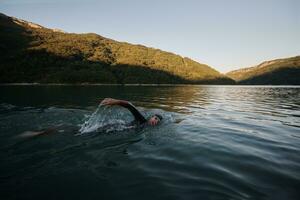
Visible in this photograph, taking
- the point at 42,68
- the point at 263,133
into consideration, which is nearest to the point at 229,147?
the point at 263,133

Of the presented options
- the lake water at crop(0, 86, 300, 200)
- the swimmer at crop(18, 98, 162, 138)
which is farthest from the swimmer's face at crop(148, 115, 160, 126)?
the lake water at crop(0, 86, 300, 200)

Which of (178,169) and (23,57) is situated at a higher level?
(23,57)

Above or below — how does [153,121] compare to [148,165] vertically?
above

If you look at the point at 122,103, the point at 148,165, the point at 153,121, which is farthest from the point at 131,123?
the point at 148,165

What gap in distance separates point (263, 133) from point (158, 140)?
6197mm

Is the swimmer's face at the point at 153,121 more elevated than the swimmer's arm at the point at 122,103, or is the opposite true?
the swimmer's arm at the point at 122,103

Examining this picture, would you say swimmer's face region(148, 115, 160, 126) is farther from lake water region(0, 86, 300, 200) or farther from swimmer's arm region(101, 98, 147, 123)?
lake water region(0, 86, 300, 200)

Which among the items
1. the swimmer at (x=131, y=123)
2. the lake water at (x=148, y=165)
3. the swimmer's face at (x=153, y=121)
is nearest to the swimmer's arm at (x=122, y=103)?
the swimmer at (x=131, y=123)

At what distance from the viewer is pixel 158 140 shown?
10109 mm

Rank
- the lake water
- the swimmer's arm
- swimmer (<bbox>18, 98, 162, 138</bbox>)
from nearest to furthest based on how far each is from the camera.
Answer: the lake water < the swimmer's arm < swimmer (<bbox>18, 98, 162, 138</bbox>)

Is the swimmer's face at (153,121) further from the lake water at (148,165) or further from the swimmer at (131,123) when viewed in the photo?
the lake water at (148,165)

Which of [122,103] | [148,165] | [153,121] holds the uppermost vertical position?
[122,103]

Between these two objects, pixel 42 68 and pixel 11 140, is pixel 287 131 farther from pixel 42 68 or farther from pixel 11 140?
pixel 42 68

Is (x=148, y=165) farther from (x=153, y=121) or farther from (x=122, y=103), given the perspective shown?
(x=153, y=121)
